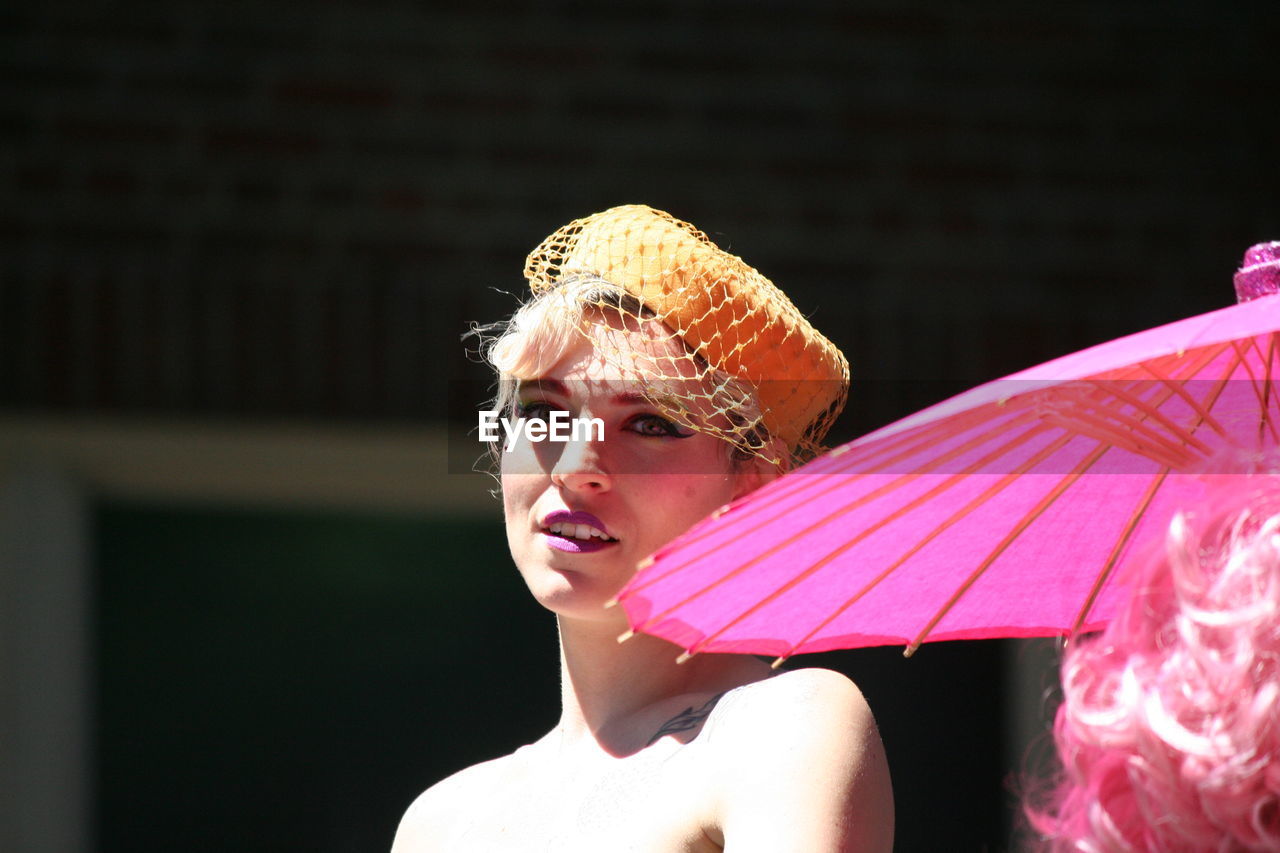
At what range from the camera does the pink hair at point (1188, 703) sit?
1160 mm

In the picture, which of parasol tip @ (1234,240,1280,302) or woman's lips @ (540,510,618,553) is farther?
woman's lips @ (540,510,618,553)

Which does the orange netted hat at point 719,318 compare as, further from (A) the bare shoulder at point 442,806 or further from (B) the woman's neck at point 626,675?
(A) the bare shoulder at point 442,806

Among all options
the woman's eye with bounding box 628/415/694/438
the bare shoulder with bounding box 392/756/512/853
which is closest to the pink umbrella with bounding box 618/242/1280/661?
the woman's eye with bounding box 628/415/694/438

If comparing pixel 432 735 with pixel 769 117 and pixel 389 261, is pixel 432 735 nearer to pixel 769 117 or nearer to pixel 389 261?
pixel 389 261

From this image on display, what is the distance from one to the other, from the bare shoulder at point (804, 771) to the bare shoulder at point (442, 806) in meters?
0.48

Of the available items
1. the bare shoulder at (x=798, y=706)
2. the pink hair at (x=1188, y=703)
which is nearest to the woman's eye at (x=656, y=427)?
the bare shoulder at (x=798, y=706)

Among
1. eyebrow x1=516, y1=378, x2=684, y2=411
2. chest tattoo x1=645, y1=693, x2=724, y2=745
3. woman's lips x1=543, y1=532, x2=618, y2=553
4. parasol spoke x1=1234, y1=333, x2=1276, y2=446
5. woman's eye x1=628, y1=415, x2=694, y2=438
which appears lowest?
chest tattoo x1=645, y1=693, x2=724, y2=745

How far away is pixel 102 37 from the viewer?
14.5 ft

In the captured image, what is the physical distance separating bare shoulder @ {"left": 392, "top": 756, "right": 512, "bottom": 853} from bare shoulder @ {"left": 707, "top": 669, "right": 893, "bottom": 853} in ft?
1.58

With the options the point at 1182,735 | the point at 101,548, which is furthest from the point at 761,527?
the point at 101,548

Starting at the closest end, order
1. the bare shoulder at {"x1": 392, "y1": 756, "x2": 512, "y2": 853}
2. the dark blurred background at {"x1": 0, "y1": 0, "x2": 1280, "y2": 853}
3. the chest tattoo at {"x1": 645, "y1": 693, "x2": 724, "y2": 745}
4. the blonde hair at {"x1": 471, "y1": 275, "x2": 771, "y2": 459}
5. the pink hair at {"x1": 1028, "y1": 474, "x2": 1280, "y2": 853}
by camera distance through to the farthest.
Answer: the pink hair at {"x1": 1028, "y1": 474, "x2": 1280, "y2": 853}
the chest tattoo at {"x1": 645, "y1": 693, "x2": 724, "y2": 745}
the blonde hair at {"x1": 471, "y1": 275, "x2": 771, "y2": 459}
the bare shoulder at {"x1": 392, "y1": 756, "x2": 512, "y2": 853}
the dark blurred background at {"x1": 0, "y1": 0, "x2": 1280, "y2": 853}

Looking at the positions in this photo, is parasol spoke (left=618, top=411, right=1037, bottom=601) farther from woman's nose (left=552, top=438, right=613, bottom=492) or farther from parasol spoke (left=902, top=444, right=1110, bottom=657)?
woman's nose (left=552, top=438, right=613, bottom=492)

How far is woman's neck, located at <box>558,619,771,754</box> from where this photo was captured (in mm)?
2094

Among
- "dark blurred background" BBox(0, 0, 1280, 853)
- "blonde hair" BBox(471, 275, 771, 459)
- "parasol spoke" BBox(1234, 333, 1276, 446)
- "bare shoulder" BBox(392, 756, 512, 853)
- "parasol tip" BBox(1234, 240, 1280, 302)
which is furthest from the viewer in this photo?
"dark blurred background" BBox(0, 0, 1280, 853)
